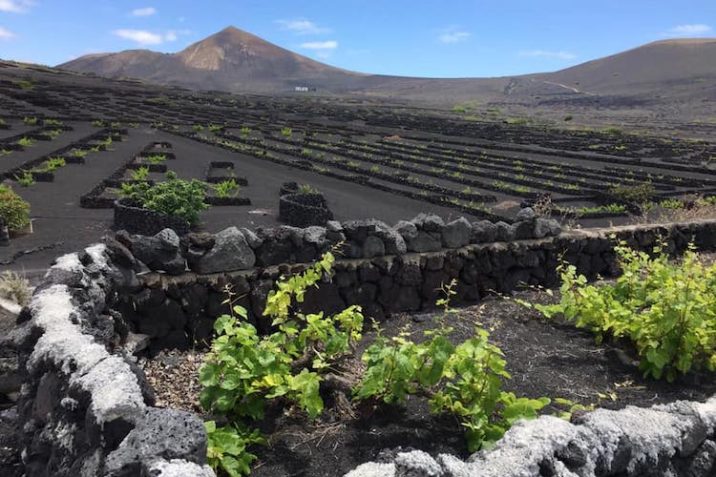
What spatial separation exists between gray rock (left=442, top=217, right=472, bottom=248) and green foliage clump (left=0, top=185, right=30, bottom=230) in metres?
7.73

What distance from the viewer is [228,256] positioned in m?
6.52

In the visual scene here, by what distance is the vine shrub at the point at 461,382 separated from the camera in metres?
4.04

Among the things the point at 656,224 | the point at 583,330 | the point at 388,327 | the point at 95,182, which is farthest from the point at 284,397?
the point at 95,182

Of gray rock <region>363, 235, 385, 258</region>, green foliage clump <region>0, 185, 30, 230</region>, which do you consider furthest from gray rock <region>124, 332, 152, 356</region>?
green foliage clump <region>0, 185, 30, 230</region>

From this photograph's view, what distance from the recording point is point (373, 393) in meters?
4.33

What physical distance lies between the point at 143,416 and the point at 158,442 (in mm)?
264

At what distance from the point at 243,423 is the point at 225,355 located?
48 cm

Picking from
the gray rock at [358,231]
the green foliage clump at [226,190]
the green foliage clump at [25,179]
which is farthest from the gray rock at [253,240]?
the green foliage clump at [25,179]

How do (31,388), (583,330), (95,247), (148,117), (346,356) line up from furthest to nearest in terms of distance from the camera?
(148,117), (583,330), (95,247), (346,356), (31,388)

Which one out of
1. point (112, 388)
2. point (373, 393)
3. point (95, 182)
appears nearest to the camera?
point (112, 388)

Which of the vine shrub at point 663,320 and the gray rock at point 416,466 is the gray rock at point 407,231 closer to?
the vine shrub at point 663,320

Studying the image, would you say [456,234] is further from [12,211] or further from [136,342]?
[12,211]

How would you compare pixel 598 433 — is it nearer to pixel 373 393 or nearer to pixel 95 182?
pixel 373 393

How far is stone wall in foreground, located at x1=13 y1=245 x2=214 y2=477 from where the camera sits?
2637mm
